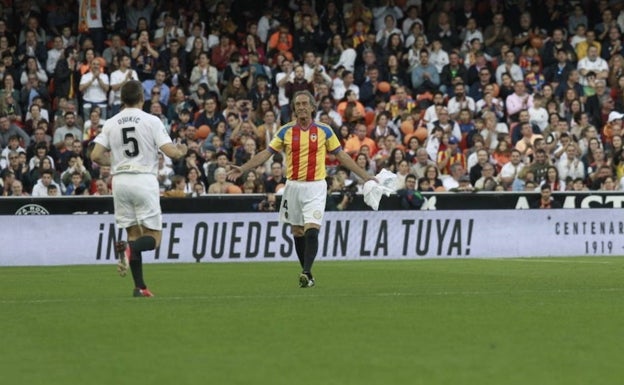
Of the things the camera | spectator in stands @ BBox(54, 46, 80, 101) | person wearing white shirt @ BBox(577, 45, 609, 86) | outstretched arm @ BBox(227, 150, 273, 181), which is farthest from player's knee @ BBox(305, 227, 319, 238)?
person wearing white shirt @ BBox(577, 45, 609, 86)

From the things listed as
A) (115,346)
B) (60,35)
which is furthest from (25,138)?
(115,346)

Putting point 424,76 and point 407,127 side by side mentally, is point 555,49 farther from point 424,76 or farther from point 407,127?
point 407,127

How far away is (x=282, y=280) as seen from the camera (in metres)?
17.1

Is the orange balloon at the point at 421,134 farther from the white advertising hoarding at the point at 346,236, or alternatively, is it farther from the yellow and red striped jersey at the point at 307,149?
the yellow and red striped jersey at the point at 307,149

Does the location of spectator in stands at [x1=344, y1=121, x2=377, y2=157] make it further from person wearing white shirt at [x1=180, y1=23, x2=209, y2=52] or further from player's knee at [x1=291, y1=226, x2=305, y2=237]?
player's knee at [x1=291, y1=226, x2=305, y2=237]

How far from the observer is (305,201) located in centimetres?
1584

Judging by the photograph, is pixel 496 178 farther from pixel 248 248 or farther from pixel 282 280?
pixel 282 280

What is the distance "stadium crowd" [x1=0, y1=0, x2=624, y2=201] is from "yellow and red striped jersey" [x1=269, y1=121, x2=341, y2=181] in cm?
872

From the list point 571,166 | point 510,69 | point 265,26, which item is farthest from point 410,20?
point 571,166

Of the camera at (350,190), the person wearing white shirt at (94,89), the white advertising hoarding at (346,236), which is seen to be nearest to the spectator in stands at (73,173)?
the white advertising hoarding at (346,236)

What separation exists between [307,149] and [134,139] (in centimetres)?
285

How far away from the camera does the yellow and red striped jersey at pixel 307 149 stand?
15.9 metres

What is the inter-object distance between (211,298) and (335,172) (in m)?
11.9

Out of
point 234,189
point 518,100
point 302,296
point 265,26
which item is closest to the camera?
point 302,296
